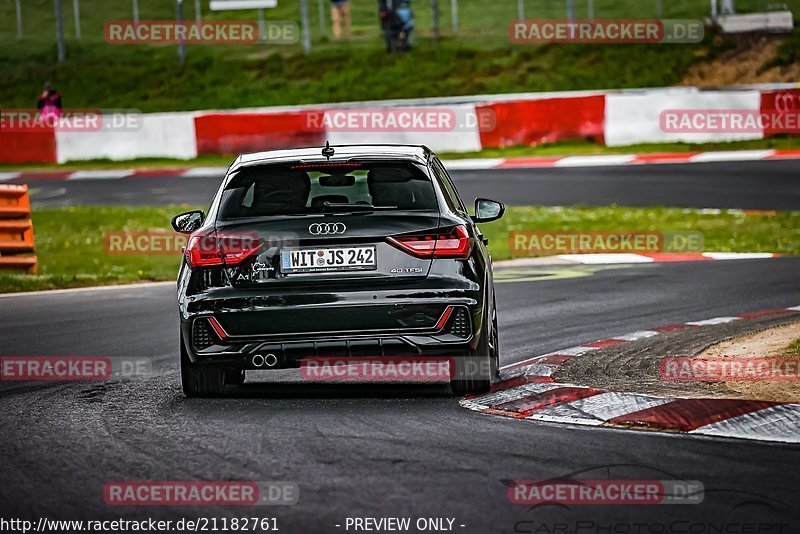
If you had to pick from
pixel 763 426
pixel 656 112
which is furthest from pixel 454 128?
pixel 763 426

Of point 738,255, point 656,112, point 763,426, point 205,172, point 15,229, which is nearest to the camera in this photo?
point 763,426

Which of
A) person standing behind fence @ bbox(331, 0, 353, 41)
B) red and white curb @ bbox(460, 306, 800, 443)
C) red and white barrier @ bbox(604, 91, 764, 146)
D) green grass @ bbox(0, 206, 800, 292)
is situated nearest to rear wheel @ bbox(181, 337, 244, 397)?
red and white curb @ bbox(460, 306, 800, 443)

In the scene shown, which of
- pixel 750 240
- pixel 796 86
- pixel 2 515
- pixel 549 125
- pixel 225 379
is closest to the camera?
pixel 2 515

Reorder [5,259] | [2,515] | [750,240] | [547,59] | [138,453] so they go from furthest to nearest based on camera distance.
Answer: [547,59] → [750,240] → [5,259] → [138,453] → [2,515]

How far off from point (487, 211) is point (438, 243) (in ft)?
3.88

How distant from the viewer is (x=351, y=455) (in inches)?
277

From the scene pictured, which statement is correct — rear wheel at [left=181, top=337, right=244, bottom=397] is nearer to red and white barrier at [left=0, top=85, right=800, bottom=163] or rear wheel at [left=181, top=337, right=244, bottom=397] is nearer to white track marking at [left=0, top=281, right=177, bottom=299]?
white track marking at [left=0, top=281, right=177, bottom=299]

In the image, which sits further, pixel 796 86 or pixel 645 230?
pixel 796 86

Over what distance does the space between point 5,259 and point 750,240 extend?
8.87 metres

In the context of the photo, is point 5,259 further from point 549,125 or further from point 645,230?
point 549,125

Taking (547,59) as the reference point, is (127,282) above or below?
below

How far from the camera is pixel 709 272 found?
16312mm

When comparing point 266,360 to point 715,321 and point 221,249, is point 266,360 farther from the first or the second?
point 715,321

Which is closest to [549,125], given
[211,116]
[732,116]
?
Result: [732,116]
